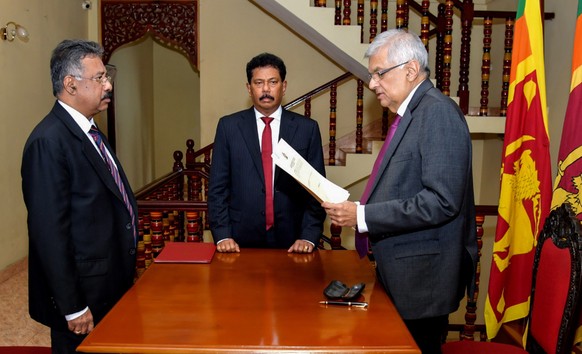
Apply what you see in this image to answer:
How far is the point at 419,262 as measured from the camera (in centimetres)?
181

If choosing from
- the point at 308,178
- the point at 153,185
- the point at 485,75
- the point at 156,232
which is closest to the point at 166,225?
the point at 153,185

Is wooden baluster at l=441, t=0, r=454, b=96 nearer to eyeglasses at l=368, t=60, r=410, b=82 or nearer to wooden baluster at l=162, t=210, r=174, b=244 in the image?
wooden baluster at l=162, t=210, r=174, b=244

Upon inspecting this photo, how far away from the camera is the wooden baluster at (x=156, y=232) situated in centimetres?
284

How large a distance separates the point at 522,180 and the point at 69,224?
91.6 inches

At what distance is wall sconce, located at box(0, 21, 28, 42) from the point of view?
15.6 ft

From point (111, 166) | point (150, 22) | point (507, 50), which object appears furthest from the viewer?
point (150, 22)

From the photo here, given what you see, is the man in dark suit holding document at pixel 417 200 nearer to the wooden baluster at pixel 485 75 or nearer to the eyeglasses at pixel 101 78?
the eyeglasses at pixel 101 78

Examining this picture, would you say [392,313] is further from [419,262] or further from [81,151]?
[81,151]

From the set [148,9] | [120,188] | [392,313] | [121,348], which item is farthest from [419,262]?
[148,9]

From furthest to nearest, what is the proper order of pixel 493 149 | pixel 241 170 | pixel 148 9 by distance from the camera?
1. pixel 148 9
2. pixel 493 149
3. pixel 241 170

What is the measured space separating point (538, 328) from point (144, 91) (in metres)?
8.26

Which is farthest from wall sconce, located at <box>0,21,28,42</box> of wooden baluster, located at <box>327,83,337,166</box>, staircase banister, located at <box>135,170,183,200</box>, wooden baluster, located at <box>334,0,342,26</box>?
wooden baluster, located at <box>327,83,337,166</box>

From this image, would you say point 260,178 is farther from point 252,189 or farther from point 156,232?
point 156,232

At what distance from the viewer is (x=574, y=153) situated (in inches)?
104
